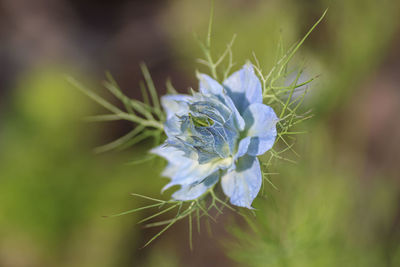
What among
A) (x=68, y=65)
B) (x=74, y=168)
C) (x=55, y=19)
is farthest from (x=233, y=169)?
(x=55, y=19)

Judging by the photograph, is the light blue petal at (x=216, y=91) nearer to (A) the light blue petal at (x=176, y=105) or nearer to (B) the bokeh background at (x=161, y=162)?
(A) the light blue petal at (x=176, y=105)

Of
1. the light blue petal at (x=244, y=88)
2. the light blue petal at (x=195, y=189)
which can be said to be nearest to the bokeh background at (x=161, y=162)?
the light blue petal at (x=195, y=189)

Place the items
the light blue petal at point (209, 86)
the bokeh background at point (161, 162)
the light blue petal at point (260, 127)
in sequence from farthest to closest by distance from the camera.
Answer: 1. the bokeh background at point (161, 162)
2. the light blue petal at point (209, 86)
3. the light blue petal at point (260, 127)

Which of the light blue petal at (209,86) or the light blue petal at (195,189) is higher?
the light blue petal at (209,86)

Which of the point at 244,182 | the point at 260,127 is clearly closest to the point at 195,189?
the point at 244,182

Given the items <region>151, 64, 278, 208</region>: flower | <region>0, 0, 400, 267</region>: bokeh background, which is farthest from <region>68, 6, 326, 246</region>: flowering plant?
<region>0, 0, 400, 267</region>: bokeh background

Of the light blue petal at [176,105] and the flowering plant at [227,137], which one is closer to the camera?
the flowering plant at [227,137]

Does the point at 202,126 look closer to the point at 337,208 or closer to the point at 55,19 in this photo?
the point at 337,208
